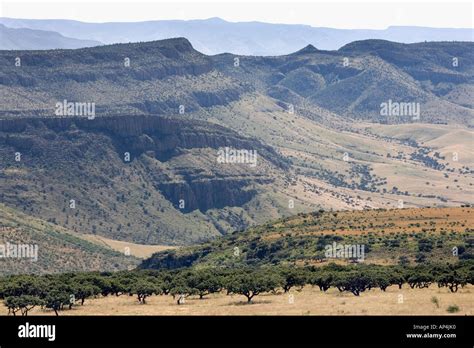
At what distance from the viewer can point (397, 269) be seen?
388 feet

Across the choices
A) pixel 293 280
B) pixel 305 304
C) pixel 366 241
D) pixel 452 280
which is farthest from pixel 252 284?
pixel 366 241

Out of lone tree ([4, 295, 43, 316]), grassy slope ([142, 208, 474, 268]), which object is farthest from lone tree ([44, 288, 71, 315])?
grassy slope ([142, 208, 474, 268])

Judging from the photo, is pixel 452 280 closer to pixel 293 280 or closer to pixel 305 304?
pixel 305 304

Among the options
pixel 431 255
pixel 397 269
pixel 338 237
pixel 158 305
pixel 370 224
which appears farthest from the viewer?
pixel 370 224

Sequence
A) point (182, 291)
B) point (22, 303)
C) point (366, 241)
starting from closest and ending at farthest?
point (22, 303)
point (182, 291)
point (366, 241)

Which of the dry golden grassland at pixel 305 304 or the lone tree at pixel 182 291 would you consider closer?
the dry golden grassland at pixel 305 304

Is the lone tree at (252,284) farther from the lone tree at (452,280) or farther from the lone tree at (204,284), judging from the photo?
the lone tree at (452,280)

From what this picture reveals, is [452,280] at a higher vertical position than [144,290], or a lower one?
higher

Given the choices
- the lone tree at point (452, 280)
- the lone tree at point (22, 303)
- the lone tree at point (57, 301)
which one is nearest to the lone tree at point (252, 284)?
the lone tree at point (57, 301)

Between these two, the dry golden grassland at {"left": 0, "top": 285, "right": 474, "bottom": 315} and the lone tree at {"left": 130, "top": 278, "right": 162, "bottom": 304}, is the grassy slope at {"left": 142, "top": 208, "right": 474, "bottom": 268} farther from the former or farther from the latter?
the dry golden grassland at {"left": 0, "top": 285, "right": 474, "bottom": 315}
